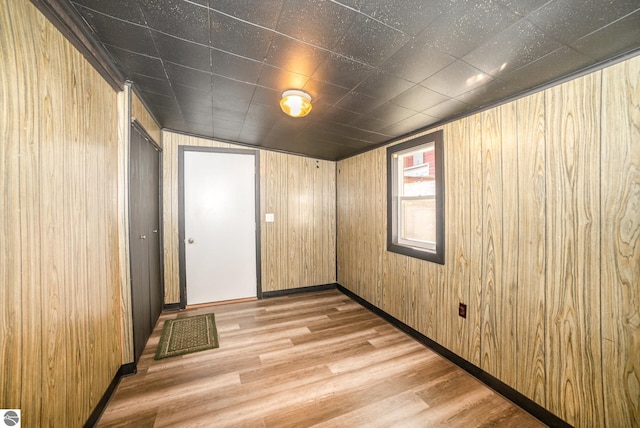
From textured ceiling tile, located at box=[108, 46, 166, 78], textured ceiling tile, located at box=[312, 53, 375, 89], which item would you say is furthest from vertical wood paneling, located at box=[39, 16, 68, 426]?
textured ceiling tile, located at box=[312, 53, 375, 89]

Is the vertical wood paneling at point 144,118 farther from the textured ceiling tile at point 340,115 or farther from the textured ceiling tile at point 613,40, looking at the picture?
the textured ceiling tile at point 613,40

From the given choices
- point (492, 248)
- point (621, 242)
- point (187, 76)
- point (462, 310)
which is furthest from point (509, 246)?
point (187, 76)

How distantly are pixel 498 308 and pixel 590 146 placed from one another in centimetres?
125

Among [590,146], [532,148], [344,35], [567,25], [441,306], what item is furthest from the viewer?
[441,306]

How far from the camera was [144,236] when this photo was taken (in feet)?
7.88

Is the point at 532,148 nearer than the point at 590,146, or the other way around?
the point at 590,146

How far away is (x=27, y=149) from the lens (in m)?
0.97

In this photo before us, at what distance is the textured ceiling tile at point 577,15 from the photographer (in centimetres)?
96

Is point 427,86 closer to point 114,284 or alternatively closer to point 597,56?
point 597,56

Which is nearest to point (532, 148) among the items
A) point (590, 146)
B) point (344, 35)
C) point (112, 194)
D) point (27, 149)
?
point (590, 146)

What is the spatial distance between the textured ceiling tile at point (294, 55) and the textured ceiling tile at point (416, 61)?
0.42m

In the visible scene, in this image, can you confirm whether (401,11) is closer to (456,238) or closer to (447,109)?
(447,109)

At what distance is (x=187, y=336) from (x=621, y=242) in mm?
3581

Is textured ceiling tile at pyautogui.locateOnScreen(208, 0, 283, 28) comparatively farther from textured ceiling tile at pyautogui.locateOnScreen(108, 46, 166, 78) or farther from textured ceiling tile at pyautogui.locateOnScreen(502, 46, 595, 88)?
textured ceiling tile at pyautogui.locateOnScreen(502, 46, 595, 88)
